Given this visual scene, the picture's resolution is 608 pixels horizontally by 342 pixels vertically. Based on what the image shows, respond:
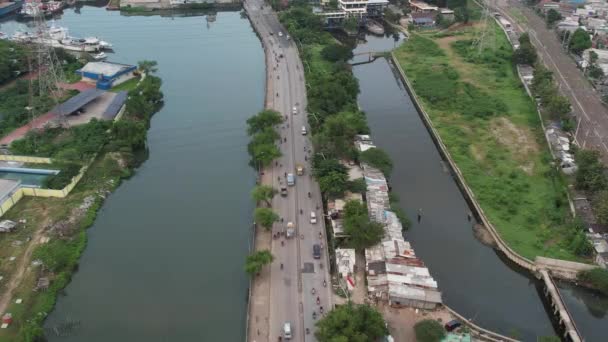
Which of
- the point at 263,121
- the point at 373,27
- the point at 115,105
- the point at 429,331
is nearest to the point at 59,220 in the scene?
the point at 263,121

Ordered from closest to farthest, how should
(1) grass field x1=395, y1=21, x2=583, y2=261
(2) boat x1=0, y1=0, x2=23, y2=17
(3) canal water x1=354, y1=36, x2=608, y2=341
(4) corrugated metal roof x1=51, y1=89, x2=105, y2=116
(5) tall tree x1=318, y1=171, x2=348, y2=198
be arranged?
(3) canal water x1=354, y1=36, x2=608, y2=341 < (1) grass field x1=395, y1=21, x2=583, y2=261 < (5) tall tree x1=318, y1=171, x2=348, y2=198 < (4) corrugated metal roof x1=51, y1=89, x2=105, y2=116 < (2) boat x1=0, y1=0, x2=23, y2=17

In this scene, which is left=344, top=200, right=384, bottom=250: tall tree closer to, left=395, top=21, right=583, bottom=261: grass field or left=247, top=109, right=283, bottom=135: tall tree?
left=395, top=21, right=583, bottom=261: grass field

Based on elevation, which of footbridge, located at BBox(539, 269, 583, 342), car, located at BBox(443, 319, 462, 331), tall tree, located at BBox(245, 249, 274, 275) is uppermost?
tall tree, located at BBox(245, 249, 274, 275)

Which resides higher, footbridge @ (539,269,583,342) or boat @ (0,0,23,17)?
boat @ (0,0,23,17)

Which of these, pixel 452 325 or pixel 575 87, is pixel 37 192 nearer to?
pixel 452 325

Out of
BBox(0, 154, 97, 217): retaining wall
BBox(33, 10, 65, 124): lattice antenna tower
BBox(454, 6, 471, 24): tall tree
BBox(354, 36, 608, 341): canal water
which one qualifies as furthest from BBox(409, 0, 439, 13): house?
BBox(0, 154, 97, 217): retaining wall

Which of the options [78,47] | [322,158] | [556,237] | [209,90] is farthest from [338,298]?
[78,47]

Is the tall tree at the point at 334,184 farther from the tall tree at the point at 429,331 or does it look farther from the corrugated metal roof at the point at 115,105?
the corrugated metal roof at the point at 115,105

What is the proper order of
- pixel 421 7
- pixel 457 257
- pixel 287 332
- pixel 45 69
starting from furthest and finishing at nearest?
pixel 421 7 < pixel 45 69 < pixel 457 257 < pixel 287 332
